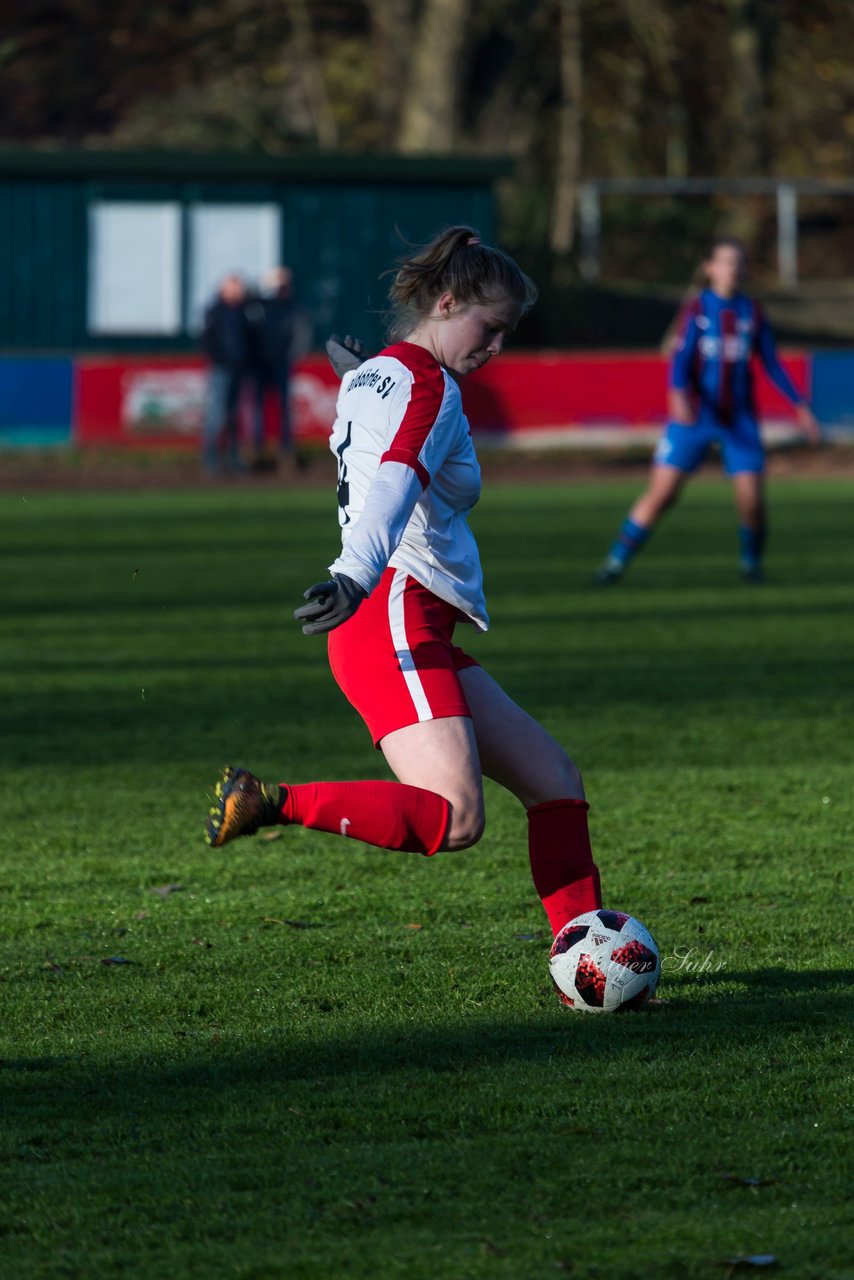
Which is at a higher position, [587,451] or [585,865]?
[585,865]

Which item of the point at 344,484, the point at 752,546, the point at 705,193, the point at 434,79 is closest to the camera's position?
the point at 344,484

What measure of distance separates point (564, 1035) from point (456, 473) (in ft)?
4.03

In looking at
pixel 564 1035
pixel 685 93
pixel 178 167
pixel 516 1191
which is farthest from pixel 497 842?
pixel 685 93

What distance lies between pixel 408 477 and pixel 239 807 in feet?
2.55

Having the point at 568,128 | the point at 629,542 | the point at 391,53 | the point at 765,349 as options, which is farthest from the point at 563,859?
the point at 568,128

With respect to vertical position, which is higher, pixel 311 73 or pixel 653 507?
pixel 311 73

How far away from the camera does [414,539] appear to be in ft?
14.8

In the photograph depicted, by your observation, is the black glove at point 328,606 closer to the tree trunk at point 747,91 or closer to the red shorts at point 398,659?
the red shorts at point 398,659

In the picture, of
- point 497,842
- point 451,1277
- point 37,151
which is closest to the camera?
point 451,1277

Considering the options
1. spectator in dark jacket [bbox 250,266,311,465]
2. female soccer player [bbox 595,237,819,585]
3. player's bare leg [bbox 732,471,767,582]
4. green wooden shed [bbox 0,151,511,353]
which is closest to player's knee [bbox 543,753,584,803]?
female soccer player [bbox 595,237,819,585]

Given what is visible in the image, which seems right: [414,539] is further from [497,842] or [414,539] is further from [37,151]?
[37,151]

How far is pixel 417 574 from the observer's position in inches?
178

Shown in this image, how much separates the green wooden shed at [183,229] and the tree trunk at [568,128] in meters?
6.94

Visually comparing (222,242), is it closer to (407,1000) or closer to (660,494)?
(660,494)
